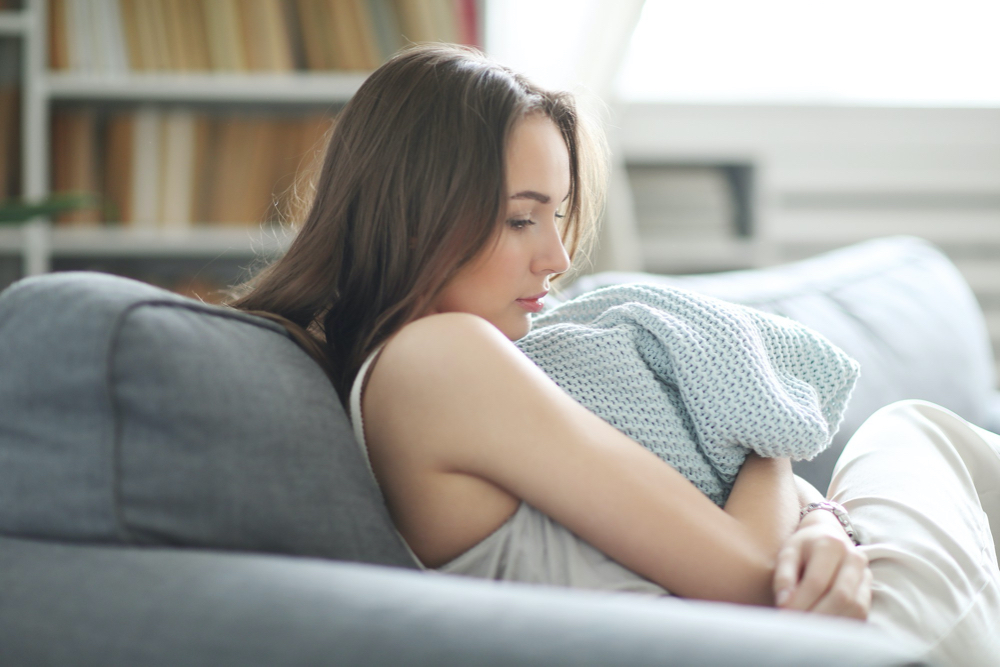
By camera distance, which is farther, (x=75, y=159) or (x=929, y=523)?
(x=75, y=159)

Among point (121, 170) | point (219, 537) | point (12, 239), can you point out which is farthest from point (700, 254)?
point (219, 537)

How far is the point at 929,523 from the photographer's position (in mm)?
749

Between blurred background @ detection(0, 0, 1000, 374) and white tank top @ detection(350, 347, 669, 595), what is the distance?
4.41 feet

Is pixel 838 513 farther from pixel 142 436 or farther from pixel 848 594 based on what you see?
pixel 142 436

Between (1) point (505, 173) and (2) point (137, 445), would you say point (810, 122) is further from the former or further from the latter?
(2) point (137, 445)

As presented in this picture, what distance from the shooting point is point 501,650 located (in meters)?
0.38

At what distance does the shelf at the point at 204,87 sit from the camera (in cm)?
206

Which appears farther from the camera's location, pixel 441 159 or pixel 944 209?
pixel 944 209

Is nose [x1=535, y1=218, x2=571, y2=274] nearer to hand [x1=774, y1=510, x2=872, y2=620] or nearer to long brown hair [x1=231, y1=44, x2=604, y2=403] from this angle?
long brown hair [x1=231, y1=44, x2=604, y2=403]

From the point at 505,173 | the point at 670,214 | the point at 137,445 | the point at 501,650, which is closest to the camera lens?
the point at 501,650

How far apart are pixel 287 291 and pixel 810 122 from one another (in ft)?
7.08

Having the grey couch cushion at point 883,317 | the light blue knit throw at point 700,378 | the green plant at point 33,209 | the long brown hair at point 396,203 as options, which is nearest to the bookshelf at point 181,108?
the green plant at point 33,209

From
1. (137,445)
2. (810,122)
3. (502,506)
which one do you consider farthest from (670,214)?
(137,445)

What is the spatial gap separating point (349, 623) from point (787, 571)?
381 mm
